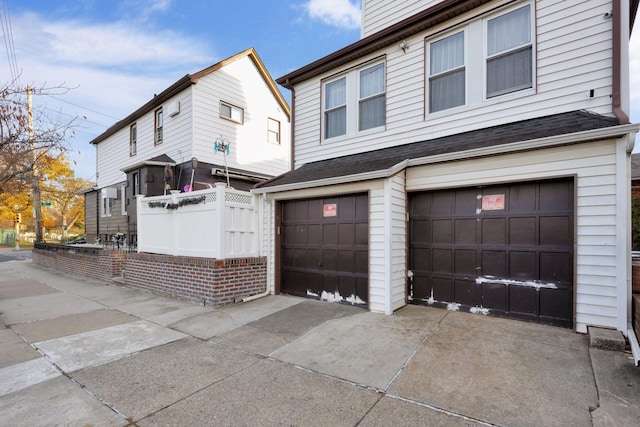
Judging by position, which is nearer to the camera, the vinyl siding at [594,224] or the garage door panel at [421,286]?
the vinyl siding at [594,224]

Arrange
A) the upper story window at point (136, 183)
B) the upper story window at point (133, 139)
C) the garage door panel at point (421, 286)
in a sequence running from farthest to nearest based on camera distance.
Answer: the upper story window at point (133, 139) < the upper story window at point (136, 183) < the garage door panel at point (421, 286)

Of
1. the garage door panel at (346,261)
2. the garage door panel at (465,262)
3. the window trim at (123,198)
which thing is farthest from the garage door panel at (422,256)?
the window trim at (123,198)

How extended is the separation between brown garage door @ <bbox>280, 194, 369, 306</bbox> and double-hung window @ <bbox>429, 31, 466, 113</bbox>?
2387 mm

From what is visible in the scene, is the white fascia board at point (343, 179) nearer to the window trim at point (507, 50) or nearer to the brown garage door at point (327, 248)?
the brown garage door at point (327, 248)

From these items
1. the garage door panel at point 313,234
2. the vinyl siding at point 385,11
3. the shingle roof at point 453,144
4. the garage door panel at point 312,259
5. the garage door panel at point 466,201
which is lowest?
the garage door panel at point 312,259

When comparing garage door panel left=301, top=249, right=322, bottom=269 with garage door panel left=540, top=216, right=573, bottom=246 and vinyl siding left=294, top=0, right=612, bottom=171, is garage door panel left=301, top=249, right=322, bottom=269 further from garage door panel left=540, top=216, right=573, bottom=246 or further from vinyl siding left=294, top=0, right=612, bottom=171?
garage door panel left=540, top=216, right=573, bottom=246

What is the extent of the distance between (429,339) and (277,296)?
3.63 m

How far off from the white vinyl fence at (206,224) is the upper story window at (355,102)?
272 cm

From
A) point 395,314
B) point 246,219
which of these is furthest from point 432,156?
point 246,219

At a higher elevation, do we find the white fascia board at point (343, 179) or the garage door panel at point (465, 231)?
the white fascia board at point (343, 179)

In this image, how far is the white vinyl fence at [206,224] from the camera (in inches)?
252

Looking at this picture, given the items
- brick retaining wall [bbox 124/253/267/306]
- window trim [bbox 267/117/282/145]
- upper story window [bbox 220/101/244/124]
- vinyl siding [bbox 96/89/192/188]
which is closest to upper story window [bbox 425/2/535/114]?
Answer: brick retaining wall [bbox 124/253/267/306]

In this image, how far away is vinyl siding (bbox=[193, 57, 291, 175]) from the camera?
411 inches

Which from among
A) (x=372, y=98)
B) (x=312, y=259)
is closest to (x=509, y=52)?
(x=372, y=98)
